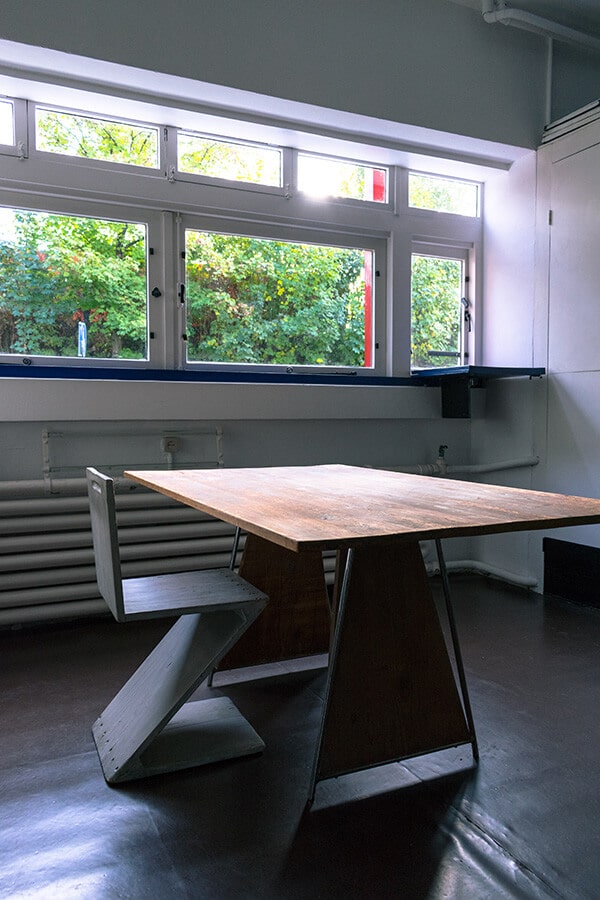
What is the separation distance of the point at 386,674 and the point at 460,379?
2.48 m

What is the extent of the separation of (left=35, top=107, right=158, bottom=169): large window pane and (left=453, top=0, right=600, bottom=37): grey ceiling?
1.94 metres

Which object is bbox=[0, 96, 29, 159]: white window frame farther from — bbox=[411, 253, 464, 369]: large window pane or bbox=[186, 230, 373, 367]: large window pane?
bbox=[411, 253, 464, 369]: large window pane

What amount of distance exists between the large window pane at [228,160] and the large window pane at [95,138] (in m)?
0.17

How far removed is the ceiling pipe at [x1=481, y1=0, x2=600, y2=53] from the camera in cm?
376

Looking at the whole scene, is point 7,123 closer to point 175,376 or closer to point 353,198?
point 175,376

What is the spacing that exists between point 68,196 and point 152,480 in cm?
183

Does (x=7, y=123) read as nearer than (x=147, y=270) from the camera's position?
Yes

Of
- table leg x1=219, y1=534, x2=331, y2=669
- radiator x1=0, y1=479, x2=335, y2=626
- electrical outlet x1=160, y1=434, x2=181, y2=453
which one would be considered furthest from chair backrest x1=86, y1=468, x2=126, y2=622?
electrical outlet x1=160, y1=434, x2=181, y2=453

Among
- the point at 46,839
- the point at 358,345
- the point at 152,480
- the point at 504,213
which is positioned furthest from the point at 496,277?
the point at 46,839

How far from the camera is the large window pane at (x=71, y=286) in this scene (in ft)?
11.2

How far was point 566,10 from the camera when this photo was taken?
386 cm

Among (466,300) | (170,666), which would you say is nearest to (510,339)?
(466,300)

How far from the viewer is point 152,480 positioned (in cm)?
248

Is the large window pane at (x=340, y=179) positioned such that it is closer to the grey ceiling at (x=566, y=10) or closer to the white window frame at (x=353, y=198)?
the white window frame at (x=353, y=198)
